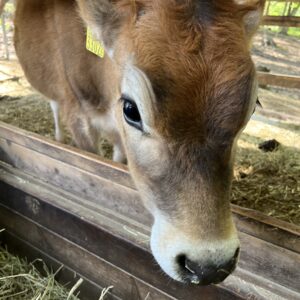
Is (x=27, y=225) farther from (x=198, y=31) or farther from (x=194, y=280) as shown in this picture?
(x=198, y=31)

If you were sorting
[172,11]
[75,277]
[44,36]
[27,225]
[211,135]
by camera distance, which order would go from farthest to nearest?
[44,36], [27,225], [75,277], [172,11], [211,135]

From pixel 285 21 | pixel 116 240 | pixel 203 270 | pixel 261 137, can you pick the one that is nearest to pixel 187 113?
pixel 203 270

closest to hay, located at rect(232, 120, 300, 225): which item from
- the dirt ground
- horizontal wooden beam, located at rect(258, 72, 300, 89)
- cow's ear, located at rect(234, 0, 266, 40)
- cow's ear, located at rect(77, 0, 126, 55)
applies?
the dirt ground

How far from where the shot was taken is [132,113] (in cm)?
190

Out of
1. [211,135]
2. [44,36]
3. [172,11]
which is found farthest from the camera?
[44,36]

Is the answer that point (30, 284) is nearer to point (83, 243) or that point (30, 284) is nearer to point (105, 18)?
point (83, 243)

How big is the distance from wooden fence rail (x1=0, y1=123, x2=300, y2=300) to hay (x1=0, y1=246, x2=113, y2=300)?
0.08 metres

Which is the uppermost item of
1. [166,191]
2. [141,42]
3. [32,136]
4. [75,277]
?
[141,42]

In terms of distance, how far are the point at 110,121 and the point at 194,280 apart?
5.87 ft

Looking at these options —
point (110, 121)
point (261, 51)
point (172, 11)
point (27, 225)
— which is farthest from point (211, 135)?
point (261, 51)

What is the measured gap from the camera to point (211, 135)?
5.57ft

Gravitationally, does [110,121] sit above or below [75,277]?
above

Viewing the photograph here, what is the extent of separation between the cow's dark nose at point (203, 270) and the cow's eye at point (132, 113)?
0.60m

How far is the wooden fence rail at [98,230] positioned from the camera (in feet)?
6.84
